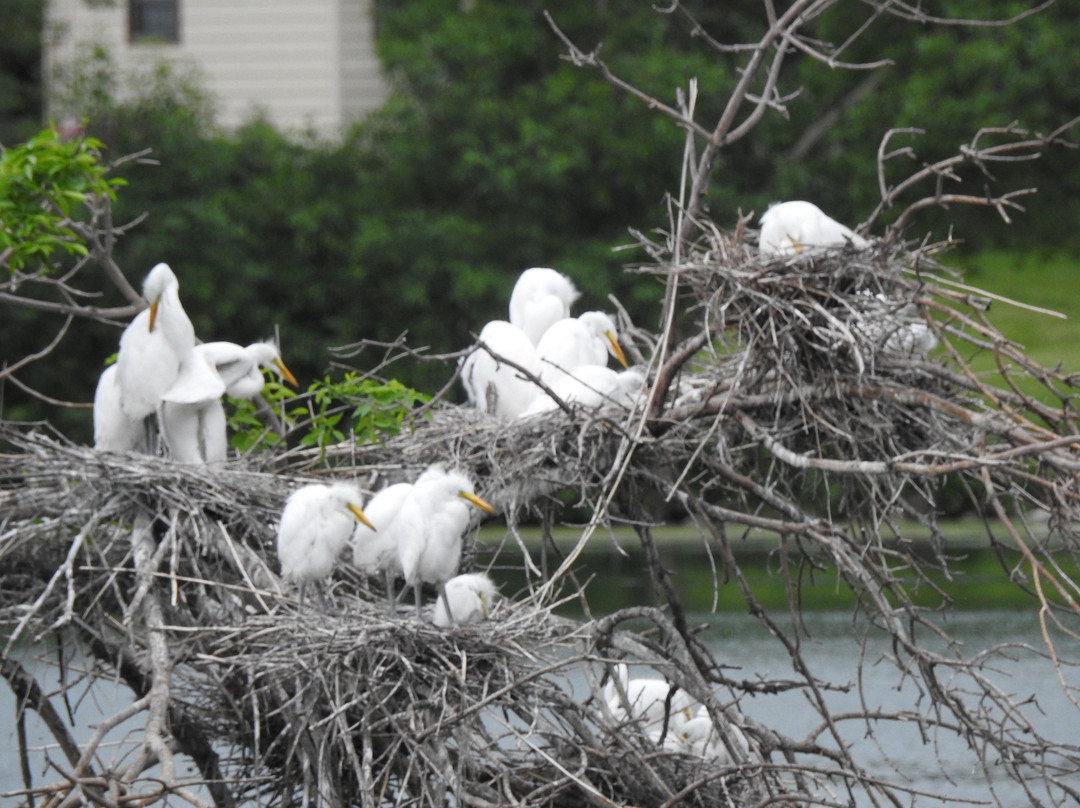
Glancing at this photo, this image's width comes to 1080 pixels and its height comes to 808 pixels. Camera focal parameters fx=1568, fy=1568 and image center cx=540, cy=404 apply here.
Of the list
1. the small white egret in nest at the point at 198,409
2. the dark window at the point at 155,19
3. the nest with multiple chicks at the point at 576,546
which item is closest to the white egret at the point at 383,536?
the nest with multiple chicks at the point at 576,546

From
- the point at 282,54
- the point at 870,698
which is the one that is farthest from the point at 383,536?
the point at 282,54

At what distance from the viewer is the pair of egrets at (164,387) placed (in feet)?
14.4

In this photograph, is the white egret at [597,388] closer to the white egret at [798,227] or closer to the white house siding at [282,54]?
the white egret at [798,227]

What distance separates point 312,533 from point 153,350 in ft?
3.46

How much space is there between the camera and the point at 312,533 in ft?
11.8

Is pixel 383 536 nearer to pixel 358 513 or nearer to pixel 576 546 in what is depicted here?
pixel 358 513

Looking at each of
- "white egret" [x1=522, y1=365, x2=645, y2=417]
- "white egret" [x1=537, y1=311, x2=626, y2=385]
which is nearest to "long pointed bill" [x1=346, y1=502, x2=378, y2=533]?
"white egret" [x1=522, y1=365, x2=645, y2=417]

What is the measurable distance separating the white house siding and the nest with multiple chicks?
12109 mm

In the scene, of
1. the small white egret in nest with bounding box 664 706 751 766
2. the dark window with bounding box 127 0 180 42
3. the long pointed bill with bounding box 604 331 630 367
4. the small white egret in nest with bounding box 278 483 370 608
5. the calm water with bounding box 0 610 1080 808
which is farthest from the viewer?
the dark window with bounding box 127 0 180 42

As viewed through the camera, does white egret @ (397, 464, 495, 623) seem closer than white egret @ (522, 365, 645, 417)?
Yes

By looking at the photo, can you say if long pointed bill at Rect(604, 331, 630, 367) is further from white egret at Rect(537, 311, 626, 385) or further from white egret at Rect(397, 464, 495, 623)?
white egret at Rect(397, 464, 495, 623)

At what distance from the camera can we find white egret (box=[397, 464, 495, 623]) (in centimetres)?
362

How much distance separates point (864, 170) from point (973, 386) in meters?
10.5

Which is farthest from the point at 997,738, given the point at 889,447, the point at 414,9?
the point at 414,9
